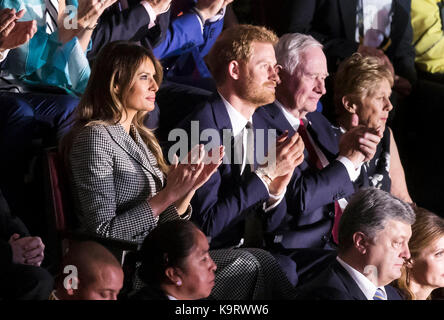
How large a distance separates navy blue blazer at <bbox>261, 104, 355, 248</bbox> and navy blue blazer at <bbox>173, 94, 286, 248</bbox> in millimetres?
80

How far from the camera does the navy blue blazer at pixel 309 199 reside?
128 inches

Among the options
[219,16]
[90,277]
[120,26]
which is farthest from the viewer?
[219,16]

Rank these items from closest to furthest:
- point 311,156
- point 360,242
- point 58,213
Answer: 1. point 58,213
2. point 360,242
3. point 311,156

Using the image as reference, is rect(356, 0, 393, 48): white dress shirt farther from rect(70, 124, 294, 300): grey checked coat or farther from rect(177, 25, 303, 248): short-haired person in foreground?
rect(70, 124, 294, 300): grey checked coat

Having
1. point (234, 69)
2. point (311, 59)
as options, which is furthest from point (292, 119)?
point (234, 69)

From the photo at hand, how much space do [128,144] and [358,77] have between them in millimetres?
1298

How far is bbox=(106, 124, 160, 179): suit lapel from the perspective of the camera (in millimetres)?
2792

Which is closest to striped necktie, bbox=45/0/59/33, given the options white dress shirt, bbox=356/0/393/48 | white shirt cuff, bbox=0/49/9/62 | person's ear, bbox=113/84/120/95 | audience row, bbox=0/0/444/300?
audience row, bbox=0/0/444/300

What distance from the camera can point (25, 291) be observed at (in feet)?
7.97

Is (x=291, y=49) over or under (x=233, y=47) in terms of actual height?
under

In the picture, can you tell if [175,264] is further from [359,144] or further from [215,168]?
[359,144]

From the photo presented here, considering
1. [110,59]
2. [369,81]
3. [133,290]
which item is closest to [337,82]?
[369,81]

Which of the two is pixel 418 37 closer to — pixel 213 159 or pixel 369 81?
pixel 369 81

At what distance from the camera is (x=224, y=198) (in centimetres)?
301
